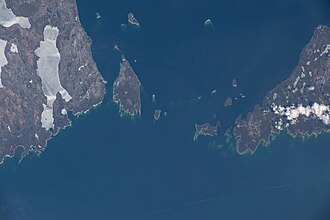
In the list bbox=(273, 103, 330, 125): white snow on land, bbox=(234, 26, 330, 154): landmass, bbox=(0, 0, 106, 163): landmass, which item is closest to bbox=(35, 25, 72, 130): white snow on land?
bbox=(0, 0, 106, 163): landmass

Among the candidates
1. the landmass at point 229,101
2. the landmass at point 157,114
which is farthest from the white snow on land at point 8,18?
the landmass at point 229,101

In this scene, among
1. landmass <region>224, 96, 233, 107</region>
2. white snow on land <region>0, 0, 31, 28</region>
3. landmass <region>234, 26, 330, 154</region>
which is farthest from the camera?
white snow on land <region>0, 0, 31, 28</region>

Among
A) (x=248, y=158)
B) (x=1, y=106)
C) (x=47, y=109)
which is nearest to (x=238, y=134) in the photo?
(x=248, y=158)

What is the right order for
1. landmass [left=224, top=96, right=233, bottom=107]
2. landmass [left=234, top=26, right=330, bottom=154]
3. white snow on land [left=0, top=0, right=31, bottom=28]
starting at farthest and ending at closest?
white snow on land [left=0, top=0, right=31, bottom=28]
landmass [left=224, top=96, right=233, bottom=107]
landmass [left=234, top=26, right=330, bottom=154]

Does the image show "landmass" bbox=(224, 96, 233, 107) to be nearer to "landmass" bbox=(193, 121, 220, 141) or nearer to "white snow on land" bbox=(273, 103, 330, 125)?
"landmass" bbox=(193, 121, 220, 141)

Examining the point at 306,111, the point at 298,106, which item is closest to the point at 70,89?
the point at 298,106

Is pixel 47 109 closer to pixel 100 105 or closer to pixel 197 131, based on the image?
pixel 100 105

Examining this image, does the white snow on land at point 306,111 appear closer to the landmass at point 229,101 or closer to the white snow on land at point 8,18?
the landmass at point 229,101
